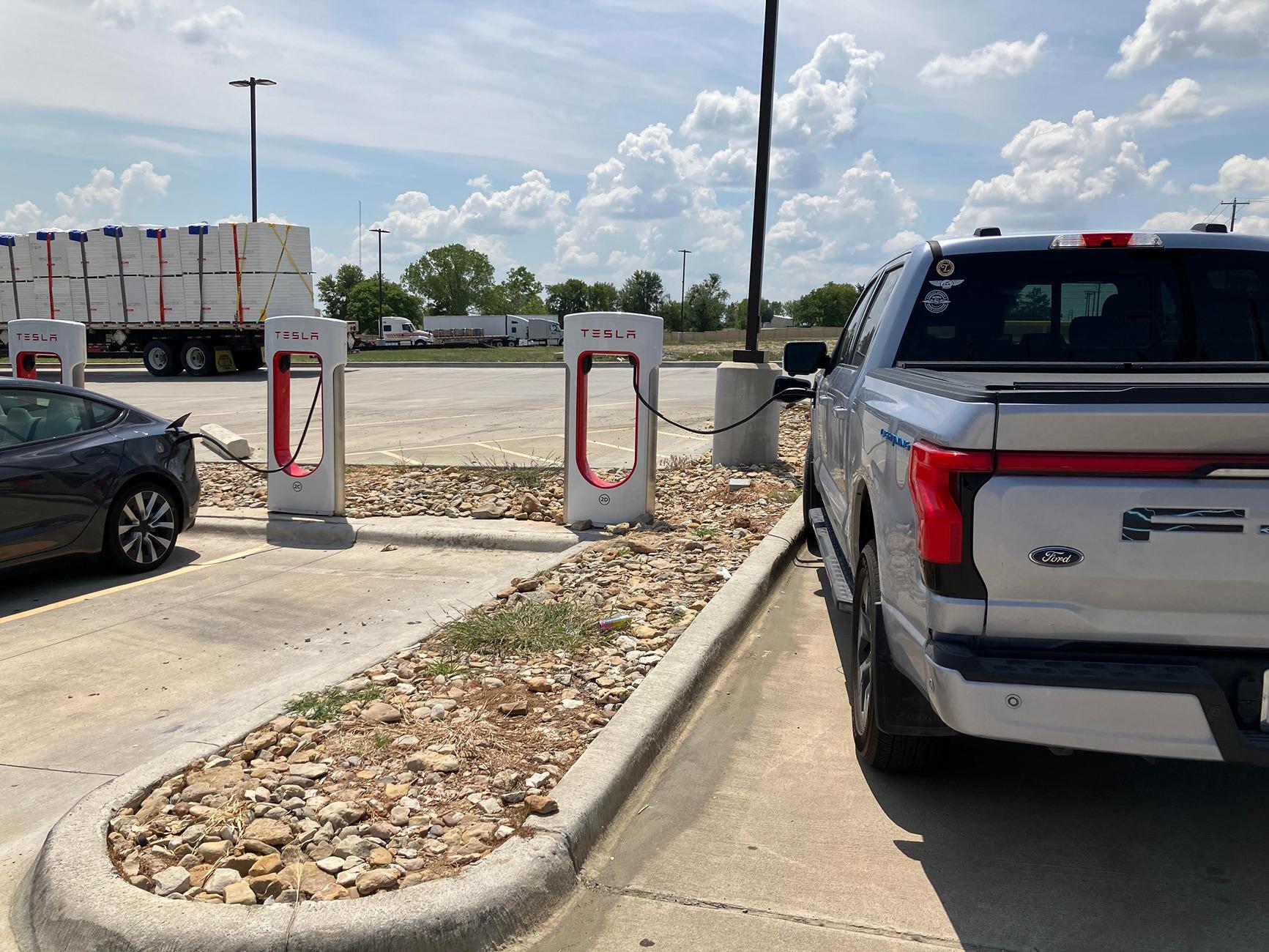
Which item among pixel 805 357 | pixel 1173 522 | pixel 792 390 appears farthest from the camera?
pixel 792 390

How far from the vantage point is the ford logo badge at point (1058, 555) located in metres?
2.79

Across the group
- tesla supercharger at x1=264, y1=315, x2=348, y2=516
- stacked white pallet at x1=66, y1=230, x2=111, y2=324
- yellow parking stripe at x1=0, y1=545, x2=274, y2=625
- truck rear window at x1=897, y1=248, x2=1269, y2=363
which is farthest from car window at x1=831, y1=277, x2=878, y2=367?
stacked white pallet at x1=66, y1=230, x2=111, y2=324

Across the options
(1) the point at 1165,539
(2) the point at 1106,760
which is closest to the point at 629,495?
(2) the point at 1106,760

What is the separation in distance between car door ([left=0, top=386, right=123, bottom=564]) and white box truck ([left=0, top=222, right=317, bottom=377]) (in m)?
20.9

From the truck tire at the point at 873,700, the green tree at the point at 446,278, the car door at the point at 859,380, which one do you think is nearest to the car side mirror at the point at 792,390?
the car door at the point at 859,380

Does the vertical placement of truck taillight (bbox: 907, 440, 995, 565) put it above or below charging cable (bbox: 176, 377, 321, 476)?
above

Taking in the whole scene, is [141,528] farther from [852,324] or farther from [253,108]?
[253,108]

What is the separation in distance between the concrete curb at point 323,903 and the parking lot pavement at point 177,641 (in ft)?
0.81

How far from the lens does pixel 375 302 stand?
111250 millimetres

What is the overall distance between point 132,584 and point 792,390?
4.73 m

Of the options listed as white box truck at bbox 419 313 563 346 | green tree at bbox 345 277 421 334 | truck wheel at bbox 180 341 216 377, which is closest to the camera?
truck wheel at bbox 180 341 216 377

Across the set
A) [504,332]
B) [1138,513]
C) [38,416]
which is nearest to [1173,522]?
[1138,513]

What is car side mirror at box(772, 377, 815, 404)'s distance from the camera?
7389mm

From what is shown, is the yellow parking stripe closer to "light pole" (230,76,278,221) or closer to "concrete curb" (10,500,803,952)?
"concrete curb" (10,500,803,952)
